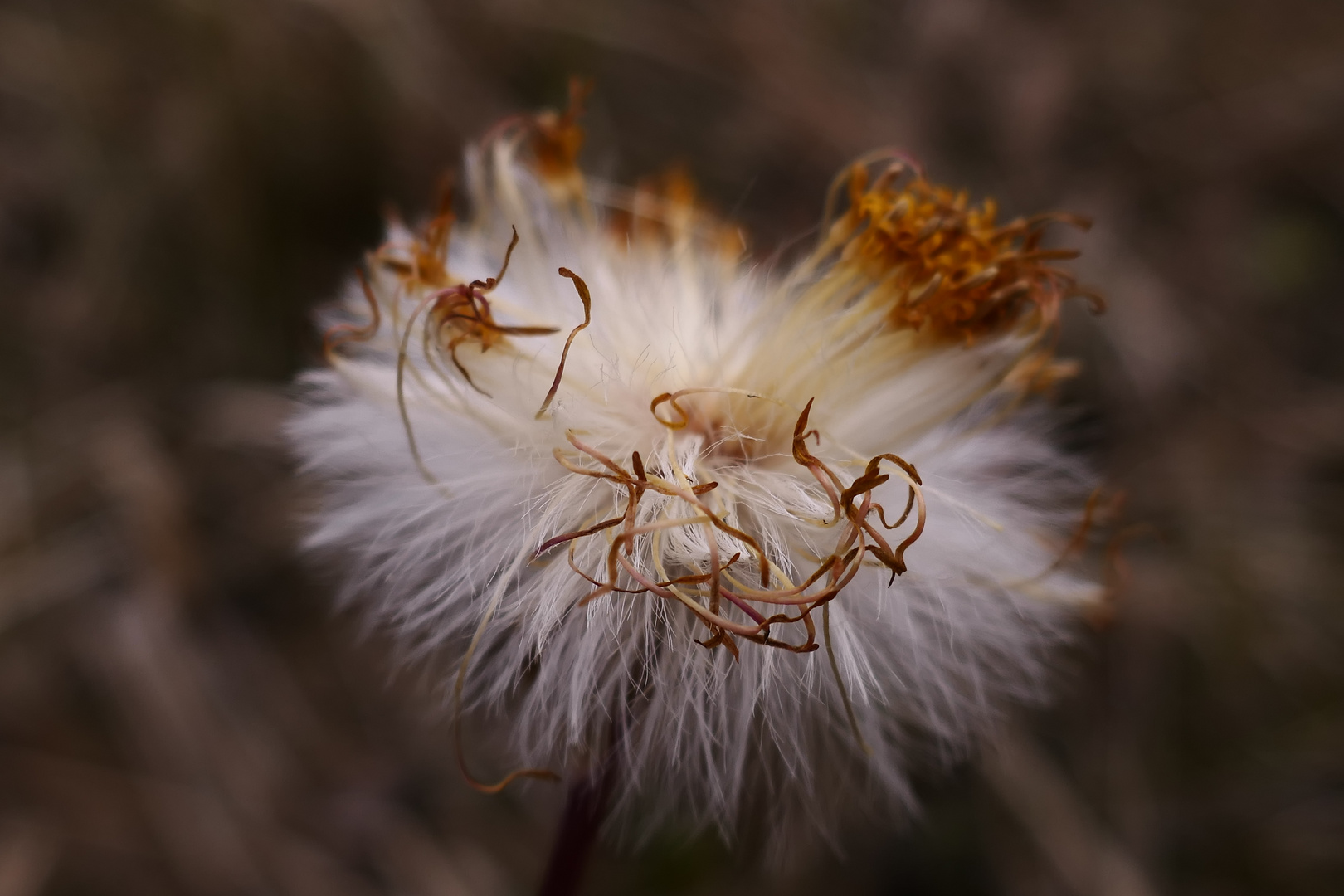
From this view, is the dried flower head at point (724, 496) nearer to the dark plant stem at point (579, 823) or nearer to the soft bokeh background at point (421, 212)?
the dark plant stem at point (579, 823)

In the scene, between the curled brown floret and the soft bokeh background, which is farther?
the soft bokeh background

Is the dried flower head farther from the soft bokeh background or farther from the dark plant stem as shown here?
the soft bokeh background

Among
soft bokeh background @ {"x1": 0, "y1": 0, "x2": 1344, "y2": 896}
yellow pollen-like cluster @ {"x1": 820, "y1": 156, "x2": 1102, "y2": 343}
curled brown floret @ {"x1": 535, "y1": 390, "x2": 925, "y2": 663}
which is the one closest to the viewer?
curled brown floret @ {"x1": 535, "y1": 390, "x2": 925, "y2": 663}

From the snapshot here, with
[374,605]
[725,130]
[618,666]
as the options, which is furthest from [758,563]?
[725,130]

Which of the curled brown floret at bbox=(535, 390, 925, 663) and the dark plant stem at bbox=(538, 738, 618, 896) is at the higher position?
the curled brown floret at bbox=(535, 390, 925, 663)

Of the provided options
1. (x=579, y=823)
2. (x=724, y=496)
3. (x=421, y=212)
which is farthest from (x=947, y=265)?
(x=421, y=212)

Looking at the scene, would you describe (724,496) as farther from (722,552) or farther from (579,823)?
(579,823)

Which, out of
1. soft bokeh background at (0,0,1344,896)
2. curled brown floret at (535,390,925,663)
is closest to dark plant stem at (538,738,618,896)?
curled brown floret at (535,390,925,663)
